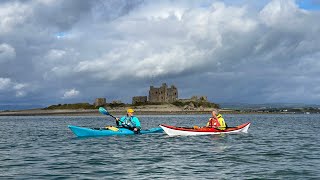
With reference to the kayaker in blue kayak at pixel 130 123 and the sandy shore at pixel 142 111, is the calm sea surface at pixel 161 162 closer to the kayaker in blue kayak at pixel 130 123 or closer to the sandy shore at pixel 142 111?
the kayaker in blue kayak at pixel 130 123

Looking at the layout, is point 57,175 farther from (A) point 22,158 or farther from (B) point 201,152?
(B) point 201,152

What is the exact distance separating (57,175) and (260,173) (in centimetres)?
791

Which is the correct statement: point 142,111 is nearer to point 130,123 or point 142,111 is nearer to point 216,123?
point 130,123

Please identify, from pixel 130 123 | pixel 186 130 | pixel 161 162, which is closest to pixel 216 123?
pixel 186 130

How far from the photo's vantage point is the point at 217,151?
2428 cm

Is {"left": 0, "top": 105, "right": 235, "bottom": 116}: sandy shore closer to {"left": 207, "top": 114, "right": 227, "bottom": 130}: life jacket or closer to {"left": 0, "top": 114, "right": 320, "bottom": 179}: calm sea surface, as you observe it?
{"left": 207, "top": 114, "right": 227, "bottom": 130}: life jacket

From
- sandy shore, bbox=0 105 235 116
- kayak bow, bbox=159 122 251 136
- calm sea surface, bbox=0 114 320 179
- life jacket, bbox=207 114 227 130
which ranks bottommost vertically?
calm sea surface, bbox=0 114 320 179

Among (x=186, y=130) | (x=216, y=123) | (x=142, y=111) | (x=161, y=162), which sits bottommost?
(x=161, y=162)

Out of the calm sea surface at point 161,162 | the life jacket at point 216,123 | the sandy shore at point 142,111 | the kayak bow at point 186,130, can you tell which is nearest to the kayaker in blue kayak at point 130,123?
the kayak bow at point 186,130

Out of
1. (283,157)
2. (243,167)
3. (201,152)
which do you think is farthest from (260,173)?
(201,152)

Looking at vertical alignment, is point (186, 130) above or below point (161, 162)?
above

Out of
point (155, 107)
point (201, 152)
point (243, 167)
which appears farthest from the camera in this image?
point (155, 107)

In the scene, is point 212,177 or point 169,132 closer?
point 212,177

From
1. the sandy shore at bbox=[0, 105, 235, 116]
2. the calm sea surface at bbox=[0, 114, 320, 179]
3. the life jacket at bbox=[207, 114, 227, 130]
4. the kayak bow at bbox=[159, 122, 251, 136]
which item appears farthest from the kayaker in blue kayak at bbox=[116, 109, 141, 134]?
the sandy shore at bbox=[0, 105, 235, 116]
